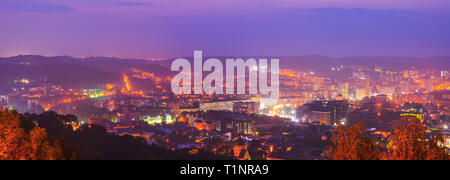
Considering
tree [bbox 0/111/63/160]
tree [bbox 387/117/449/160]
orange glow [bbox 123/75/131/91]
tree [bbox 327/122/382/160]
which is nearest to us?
tree [bbox 387/117/449/160]

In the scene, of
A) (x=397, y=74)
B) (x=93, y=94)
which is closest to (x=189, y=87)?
(x=93, y=94)

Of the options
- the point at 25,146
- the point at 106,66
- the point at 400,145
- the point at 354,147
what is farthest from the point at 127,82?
the point at 400,145

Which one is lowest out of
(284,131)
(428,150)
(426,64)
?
(284,131)

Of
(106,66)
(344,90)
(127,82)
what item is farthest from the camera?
(106,66)

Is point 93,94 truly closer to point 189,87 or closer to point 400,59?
point 189,87

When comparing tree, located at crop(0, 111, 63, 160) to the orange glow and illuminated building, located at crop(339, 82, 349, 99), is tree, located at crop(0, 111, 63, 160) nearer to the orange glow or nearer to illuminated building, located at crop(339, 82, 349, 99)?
the orange glow

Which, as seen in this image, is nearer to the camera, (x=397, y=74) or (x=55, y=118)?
(x=55, y=118)

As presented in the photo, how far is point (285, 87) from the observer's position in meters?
33.7

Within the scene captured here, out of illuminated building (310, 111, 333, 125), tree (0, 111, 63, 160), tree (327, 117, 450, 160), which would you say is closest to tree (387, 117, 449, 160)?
tree (327, 117, 450, 160)

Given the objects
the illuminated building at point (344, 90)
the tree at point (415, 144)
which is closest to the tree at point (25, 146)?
the tree at point (415, 144)

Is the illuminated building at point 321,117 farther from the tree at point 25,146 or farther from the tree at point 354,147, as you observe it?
the tree at point 25,146

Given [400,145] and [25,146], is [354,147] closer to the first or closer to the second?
[400,145]
